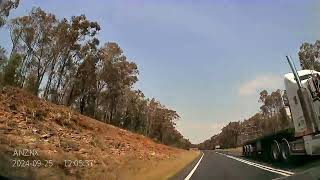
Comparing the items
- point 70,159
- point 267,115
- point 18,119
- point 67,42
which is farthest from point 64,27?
point 267,115

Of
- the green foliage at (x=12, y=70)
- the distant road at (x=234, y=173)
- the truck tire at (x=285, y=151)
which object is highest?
the green foliage at (x=12, y=70)

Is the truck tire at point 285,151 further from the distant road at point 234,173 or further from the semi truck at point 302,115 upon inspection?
the distant road at point 234,173

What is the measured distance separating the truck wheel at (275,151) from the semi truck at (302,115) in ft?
2.86

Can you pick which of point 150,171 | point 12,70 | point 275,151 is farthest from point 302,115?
point 12,70

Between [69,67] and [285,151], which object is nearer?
[285,151]

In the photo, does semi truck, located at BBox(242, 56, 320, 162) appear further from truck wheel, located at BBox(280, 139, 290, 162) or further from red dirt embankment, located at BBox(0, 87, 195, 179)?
red dirt embankment, located at BBox(0, 87, 195, 179)

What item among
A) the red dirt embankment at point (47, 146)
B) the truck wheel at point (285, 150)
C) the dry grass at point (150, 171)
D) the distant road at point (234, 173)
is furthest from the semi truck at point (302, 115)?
the red dirt embankment at point (47, 146)

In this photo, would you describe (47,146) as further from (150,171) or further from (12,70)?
(12,70)

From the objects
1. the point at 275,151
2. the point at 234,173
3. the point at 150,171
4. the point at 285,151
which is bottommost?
the point at 234,173

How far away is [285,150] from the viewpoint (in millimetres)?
27672

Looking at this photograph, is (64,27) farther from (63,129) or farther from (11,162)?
(11,162)

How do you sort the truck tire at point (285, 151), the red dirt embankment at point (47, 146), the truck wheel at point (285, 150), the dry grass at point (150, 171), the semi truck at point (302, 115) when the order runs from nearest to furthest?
the semi truck at point (302, 115)
the red dirt embankment at point (47, 146)
the dry grass at point (150, 171)
the truck tire at point (285, 151)
the truck wheel at point (285, 150)

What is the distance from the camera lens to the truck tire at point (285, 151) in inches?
1056

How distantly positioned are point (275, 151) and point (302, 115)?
7692 mm
